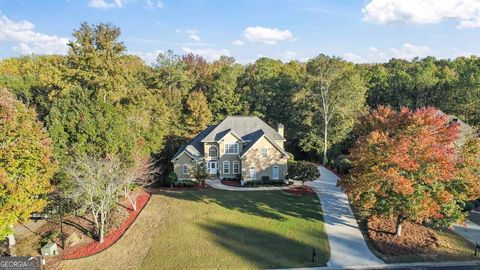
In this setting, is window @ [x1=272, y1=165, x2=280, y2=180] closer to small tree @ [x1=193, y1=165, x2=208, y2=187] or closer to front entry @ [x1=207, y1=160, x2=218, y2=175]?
front entry @ [x1=207, y1=160, x2=218, y2=175]

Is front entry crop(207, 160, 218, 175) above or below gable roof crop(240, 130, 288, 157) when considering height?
below

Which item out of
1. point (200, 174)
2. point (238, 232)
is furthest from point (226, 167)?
point (238, 232)

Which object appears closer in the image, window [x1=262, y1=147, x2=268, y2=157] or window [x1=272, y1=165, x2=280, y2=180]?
window [x1=262, y1=147, x2=268, y2=157]

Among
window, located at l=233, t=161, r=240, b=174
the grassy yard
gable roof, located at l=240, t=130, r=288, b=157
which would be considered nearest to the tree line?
the grassy yard

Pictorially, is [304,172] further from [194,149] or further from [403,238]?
[194,149]

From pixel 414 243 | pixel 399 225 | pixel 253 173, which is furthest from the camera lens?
pixel 253 173

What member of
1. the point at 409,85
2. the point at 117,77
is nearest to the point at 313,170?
the point at 117,77

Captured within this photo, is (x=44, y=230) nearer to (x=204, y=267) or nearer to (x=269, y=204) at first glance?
(x=204, y=267)
